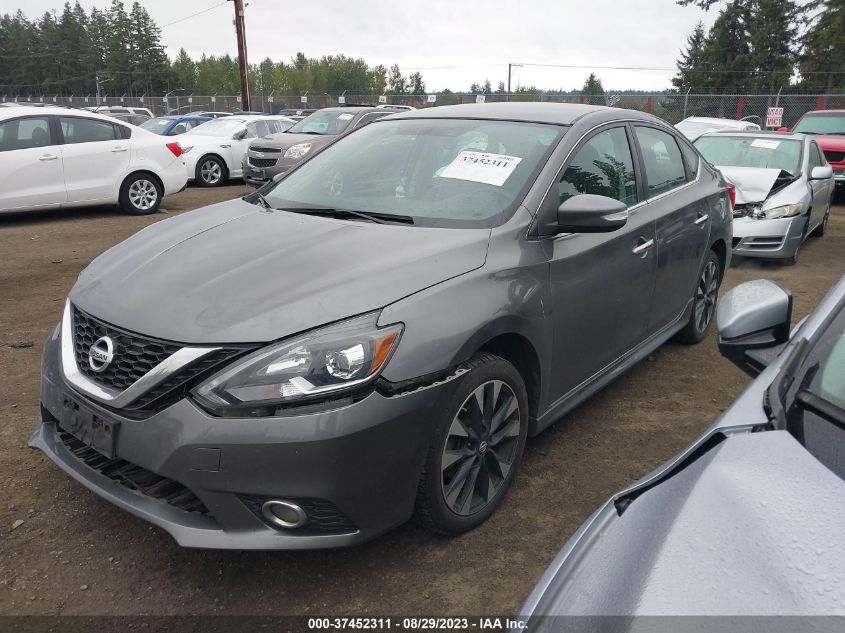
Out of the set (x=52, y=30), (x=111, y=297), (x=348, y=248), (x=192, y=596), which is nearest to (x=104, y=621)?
(x=192, y=596)

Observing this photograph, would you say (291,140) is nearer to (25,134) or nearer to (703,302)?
(25,134)

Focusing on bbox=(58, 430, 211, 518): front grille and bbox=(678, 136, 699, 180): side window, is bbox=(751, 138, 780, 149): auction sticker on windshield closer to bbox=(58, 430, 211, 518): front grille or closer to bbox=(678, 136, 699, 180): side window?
bbox=(678, 136, 699, 180): side window

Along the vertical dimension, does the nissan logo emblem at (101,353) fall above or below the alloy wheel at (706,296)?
above

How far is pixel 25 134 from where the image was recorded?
895 cm

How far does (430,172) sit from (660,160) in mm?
1652

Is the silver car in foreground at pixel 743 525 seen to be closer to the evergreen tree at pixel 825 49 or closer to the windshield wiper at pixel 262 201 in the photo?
the windshield wiper at pixel 262 201

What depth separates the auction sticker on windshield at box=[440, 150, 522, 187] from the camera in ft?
9.96

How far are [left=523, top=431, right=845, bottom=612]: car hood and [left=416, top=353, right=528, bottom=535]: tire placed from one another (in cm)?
93

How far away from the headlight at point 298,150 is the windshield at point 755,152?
23.4ft

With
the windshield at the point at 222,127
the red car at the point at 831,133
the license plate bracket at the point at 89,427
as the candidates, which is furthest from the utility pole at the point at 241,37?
the license plate bracket at the point at 89,427

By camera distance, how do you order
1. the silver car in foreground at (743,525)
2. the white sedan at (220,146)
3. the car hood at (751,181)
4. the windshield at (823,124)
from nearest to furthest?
1. the silver car in foreground at (743,525)
2. the car hood at (751,181)
3. the windshield at (823,124)
4. the white sedan at (220,146)

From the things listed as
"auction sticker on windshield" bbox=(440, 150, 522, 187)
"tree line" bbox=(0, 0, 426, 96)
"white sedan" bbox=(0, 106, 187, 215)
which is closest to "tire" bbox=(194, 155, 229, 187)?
"white sedan" bbox=(0, 106, 187, 215)

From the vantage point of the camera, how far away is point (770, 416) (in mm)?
1564

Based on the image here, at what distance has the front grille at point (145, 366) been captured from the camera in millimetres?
2146
